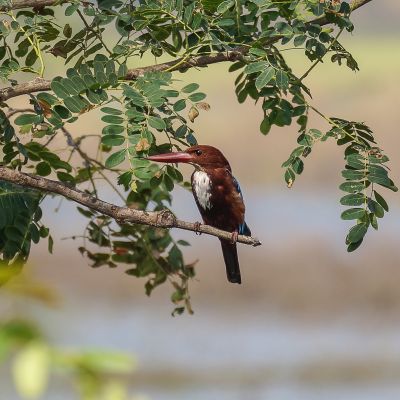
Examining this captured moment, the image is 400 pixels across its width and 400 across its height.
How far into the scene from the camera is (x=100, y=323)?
906 cm

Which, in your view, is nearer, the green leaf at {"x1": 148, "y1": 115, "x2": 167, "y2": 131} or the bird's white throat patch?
the green leaf at {"x1": 148, "y1": 115, "x2": 167, "y2": 131}

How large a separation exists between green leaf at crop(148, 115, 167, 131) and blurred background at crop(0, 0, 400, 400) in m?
3.91

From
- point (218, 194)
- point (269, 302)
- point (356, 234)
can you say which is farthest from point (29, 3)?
point (269, 302)

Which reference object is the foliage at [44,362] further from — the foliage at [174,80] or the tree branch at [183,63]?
the tree branch at [183,63]

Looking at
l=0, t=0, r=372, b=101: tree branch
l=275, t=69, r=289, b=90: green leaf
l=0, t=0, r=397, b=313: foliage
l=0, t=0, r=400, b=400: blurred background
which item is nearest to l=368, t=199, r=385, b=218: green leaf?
l=0, t=0, r=397, b=313: foliage

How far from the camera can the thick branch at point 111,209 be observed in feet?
7.73

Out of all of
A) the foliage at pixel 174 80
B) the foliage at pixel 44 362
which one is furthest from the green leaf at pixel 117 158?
the foliage at pixel 44 362

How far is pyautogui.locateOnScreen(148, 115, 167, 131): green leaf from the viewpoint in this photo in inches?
109

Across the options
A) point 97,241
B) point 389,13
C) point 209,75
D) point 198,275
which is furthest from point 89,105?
point 389,13

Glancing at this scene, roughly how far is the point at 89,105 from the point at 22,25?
0.48m

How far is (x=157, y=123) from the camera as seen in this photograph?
2781 mm

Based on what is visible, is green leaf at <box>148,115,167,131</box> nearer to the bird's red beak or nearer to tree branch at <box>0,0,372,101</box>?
the bird's red beak

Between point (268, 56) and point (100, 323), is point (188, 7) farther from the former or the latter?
point (100, 323)

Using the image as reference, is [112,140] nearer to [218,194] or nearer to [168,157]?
[168,157]
